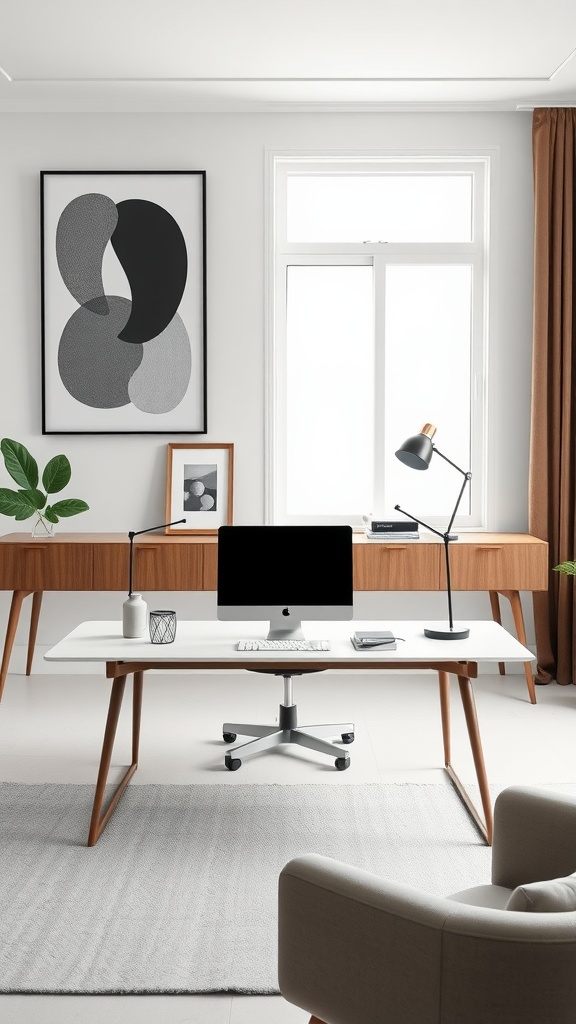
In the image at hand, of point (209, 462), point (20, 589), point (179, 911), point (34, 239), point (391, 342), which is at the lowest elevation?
point (179, 911)

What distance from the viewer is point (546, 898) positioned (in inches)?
53.6

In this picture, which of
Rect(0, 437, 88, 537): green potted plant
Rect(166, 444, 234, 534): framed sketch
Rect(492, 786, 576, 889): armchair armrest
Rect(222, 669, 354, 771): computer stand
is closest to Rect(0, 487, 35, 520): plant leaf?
Rect(0, 437, 88, 537): green potted plant

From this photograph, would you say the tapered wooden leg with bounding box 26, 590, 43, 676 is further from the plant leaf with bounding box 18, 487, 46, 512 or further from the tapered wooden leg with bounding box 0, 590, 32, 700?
the plant leaf with bounding box 18, 487, 46, 512

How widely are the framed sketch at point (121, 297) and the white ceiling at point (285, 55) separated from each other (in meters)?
0.44

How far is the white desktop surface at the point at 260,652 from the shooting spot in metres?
2.77

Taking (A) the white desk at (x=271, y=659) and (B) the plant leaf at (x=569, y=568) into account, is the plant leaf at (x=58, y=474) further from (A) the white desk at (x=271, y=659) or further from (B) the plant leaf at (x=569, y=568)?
(B) the plant leaf at (x=569, y=568)

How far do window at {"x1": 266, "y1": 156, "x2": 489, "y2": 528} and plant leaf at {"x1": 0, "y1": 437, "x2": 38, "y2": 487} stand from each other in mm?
1225

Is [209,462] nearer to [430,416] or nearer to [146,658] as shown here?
[430,416]

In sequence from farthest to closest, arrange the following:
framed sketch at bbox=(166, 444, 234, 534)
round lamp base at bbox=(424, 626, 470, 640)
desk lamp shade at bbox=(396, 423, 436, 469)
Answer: framed sketch at bbox=(166, 444, 234, 534) < desk lamp shade at bbox=(396, 423, 436, 469) < round lamp base at bbox=(424, 626, 470, 640)

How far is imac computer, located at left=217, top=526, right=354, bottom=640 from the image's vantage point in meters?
3.06

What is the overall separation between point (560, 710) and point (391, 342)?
2117 mm

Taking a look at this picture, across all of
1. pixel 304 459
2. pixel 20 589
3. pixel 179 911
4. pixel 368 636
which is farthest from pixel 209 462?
pixel 179 911

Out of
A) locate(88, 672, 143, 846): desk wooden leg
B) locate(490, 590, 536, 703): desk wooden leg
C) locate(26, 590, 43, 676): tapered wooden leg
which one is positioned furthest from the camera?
locate(26, 590, 43, 676): tapered wooden leg

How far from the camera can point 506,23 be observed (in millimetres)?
3756
